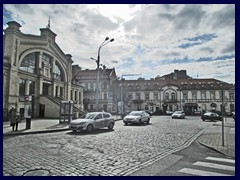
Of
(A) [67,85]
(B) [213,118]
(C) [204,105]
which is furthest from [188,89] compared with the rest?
(A) [67,85]

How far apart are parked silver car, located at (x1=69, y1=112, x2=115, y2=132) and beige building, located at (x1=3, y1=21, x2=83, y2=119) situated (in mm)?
8983

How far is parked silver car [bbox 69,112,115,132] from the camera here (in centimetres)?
1431

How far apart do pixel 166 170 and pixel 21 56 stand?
2764cm

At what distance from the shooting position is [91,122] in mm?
14906

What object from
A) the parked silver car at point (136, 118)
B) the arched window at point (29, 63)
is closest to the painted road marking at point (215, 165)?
the parked silver car at point (136, 118)

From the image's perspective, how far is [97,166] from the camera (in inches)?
231

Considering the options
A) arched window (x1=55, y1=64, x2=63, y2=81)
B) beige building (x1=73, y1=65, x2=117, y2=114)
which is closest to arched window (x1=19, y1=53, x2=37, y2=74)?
arched window (x1=55, y1=64, x2=63, y2=81)

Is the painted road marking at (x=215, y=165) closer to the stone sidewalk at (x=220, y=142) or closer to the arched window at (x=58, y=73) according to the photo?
the stone sidewalk at (x=220, y=142)

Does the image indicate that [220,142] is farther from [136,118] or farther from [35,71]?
[35,71]

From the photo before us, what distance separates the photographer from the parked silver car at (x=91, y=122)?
14.3 meters

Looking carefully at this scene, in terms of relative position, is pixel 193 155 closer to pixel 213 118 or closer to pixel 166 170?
pixel 166 170

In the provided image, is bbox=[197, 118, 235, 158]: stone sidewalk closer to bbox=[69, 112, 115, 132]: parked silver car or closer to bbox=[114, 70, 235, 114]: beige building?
bbox=[69, 112, 115, 132]: parked silver car

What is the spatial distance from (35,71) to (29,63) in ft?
5.64
